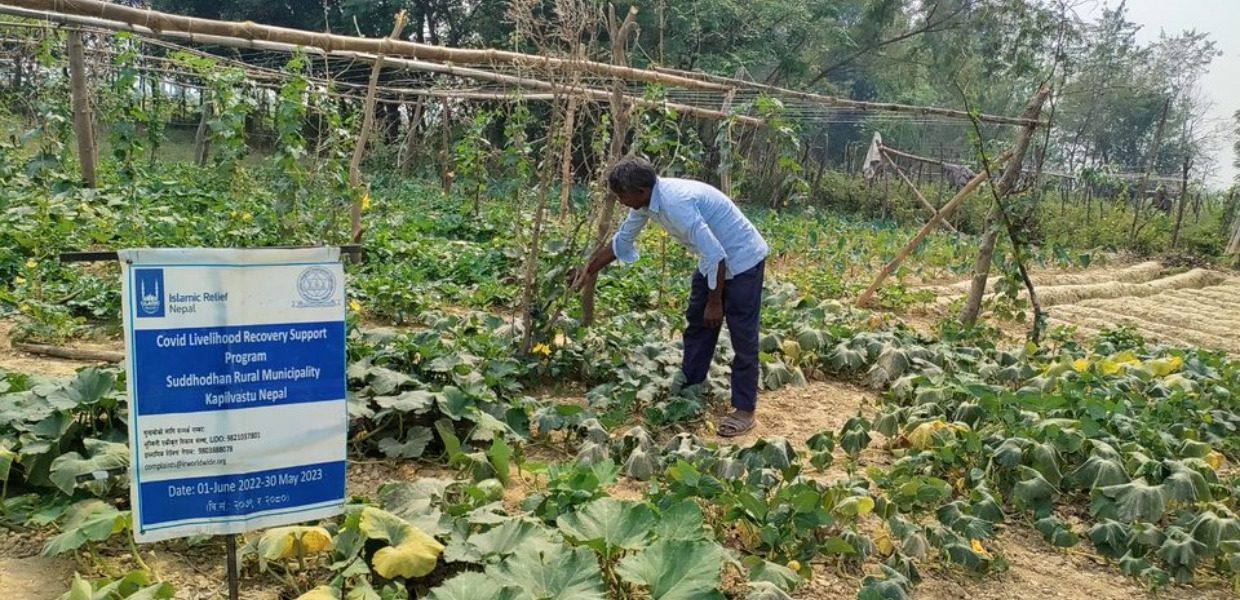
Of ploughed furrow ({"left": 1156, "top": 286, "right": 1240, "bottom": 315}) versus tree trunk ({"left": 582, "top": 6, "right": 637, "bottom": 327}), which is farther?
ploughed furrow ({"left": 1156, "top": 286, "right": 1240, "bottom": 315})

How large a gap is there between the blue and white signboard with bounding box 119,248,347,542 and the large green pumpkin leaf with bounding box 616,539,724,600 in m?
0.81

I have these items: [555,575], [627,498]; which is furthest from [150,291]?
[627,498]

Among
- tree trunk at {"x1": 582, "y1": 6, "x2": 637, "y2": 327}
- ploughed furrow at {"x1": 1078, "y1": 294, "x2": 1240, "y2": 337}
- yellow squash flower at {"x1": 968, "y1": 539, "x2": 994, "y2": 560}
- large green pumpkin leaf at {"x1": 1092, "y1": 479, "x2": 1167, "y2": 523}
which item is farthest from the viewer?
ploughed furrow at {"x1": 1078, "y1": 294, "x2": 1240, "y2": 337}

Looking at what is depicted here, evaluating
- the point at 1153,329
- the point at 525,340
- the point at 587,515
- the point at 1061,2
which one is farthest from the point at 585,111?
the point at 1153,329

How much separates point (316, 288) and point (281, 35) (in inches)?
146

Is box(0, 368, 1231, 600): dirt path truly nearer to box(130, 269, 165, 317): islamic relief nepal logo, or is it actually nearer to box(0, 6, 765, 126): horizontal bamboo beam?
box(130, 269, 165, 317): islamic relief nepal logo

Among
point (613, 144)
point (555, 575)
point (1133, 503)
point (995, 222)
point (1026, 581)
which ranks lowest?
point (1026, 581)

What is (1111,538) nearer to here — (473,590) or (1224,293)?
(473,590)

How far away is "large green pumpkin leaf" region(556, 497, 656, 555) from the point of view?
8.36 feet

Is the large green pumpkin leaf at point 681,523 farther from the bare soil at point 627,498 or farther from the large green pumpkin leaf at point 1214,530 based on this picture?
the large green pumpkin leaf at point 1214,530

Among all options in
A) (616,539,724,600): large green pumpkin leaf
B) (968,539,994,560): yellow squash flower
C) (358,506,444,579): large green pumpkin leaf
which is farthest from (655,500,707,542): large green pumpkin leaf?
(968,539,994,560): yellow squash flower

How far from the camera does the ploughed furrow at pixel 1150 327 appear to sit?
8375 millimetres

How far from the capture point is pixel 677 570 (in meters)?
2.36

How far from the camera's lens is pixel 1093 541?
3.45 m
